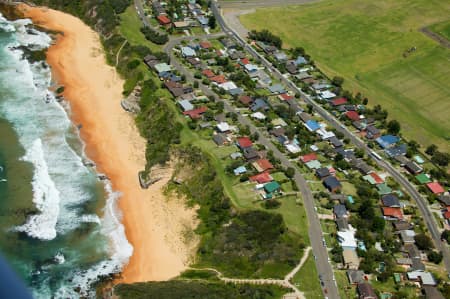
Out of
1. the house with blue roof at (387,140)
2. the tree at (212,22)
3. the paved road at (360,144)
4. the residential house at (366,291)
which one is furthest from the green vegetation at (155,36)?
the residential house at (366,291)

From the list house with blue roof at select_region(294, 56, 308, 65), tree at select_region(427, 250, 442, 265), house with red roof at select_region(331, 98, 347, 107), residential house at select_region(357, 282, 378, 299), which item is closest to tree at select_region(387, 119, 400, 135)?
house with red roof at select_region(331, 98, 347, 107)

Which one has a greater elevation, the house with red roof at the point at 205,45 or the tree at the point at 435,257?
the house with red roof at the point at 205,45

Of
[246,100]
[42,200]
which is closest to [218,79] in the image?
[246,100]

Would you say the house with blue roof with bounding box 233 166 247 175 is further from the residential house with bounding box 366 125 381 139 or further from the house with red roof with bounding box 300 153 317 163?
the residential house with bounding box 366 125 381 139

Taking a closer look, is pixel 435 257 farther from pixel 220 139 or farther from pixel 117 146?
pixel 117 146

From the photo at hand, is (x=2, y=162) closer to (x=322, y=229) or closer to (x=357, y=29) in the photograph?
(x=322, y=229)

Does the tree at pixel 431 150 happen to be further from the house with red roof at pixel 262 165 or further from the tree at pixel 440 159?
the house with red roof at pixel 262 165

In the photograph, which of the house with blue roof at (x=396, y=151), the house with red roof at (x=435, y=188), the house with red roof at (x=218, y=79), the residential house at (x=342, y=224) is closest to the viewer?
the residential house at (x=342, y=224)
